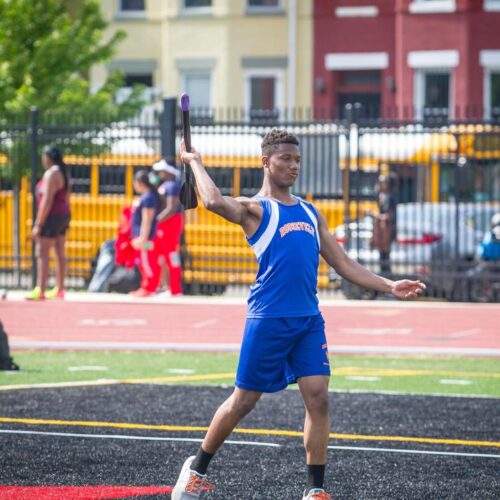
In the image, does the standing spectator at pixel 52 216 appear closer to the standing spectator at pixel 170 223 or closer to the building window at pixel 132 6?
the standing spectator at pixel 170 223

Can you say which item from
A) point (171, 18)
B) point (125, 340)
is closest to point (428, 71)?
point (171, 18)

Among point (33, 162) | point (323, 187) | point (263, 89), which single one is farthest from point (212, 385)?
point (263, 89)

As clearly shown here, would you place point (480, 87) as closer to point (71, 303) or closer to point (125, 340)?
point (71, 303)

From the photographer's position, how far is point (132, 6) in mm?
38875

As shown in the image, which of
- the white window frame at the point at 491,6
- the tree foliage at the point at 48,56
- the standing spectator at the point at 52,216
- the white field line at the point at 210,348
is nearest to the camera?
the white field line at the point at 210,348

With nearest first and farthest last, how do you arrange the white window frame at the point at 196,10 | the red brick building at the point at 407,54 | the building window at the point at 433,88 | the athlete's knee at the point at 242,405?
the athlete's knee at the point at 242,405
the red brick building at the point at 407,54
the building window at the point at 433,88
the white window frame at the point at 196,10

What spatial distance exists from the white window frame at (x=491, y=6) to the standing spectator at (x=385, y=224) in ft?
50.9

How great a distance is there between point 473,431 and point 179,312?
351 inches

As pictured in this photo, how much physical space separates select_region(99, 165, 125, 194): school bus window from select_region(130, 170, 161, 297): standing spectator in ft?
9.35

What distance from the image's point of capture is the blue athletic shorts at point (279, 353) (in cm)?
700

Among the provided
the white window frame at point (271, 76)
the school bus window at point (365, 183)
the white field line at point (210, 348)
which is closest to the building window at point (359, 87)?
the white window frame at point (271, 76)

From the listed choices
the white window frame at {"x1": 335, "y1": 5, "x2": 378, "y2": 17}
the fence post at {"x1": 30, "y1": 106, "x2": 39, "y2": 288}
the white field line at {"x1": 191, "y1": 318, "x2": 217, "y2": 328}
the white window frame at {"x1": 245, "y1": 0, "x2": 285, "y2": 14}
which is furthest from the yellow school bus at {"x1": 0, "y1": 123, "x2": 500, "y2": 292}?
the white window frame at {"x1": 245, "y1": 0, "x2": 285, "y2": 14}

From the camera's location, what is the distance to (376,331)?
16453 mm

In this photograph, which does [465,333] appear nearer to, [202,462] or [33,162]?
[33,162]
